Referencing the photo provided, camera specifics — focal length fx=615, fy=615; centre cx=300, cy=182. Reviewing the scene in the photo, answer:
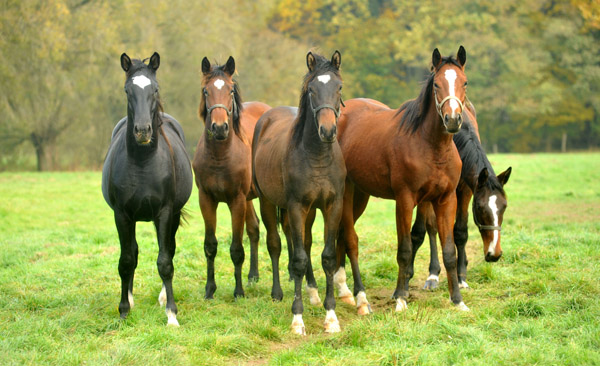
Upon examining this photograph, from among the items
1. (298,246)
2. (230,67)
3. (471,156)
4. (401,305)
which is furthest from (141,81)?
(471,156)

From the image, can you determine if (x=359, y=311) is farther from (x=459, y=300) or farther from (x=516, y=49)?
(x=516, y=49)

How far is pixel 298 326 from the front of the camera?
18.5 feet

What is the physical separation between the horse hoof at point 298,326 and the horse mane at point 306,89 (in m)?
1.67

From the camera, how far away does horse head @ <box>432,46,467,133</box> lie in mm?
5652

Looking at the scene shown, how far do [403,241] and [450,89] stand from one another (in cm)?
161

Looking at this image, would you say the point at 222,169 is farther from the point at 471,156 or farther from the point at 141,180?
the point at 471,156

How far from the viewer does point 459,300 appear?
6070mm

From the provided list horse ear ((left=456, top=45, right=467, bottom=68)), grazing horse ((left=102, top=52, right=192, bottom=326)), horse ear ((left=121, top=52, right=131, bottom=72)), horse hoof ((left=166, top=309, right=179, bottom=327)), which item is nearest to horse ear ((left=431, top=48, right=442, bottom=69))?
horse ear ((left=456, top=45, right=467, bottom=68))

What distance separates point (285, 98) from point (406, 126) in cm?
3009

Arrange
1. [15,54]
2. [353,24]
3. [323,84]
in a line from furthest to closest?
[353,24] < [15,54] < [323,84]

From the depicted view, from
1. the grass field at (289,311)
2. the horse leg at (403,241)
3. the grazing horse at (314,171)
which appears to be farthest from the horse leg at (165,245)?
the horse leg at (403,241)

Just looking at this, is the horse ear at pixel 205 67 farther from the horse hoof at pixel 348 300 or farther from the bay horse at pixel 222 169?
the horse hoof at pixel 348 300

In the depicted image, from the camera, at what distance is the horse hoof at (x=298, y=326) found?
5578 mm

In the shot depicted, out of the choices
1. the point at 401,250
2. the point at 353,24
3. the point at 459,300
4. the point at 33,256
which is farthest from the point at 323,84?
the point at 353,24
